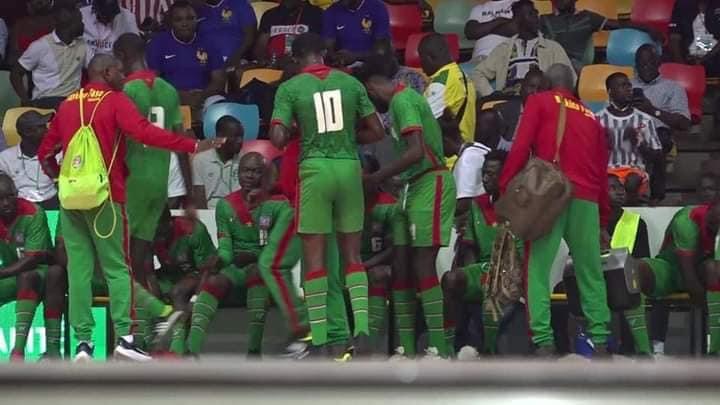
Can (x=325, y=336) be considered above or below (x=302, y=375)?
below

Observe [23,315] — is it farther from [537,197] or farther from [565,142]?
[565,142]

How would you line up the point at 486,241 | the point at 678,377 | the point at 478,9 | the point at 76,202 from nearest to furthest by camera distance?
1. the point at 678,377
2. the point at 76,202
3. the point at 486,241
4. the point at 478,9

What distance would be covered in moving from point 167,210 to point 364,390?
22.8 feet

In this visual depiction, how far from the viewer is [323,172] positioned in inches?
299

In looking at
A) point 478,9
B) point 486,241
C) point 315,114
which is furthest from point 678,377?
point 478,9

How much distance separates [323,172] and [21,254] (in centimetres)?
243

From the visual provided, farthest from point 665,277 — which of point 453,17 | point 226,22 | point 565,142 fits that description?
point 453,17

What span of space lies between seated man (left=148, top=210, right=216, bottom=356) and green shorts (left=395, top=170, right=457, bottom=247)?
1.39 metres

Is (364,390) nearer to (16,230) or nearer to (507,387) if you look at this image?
(507,387)

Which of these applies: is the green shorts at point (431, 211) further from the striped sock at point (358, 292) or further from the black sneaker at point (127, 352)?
the black sneaker at point (127, 352)

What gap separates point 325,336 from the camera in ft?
25.3

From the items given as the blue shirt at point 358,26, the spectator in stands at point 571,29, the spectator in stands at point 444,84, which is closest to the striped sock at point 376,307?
the spectator in stands at point 444,84

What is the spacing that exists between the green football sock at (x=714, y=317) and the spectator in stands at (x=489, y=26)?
3.78 metres

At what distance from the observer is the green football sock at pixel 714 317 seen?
28.6 ft
